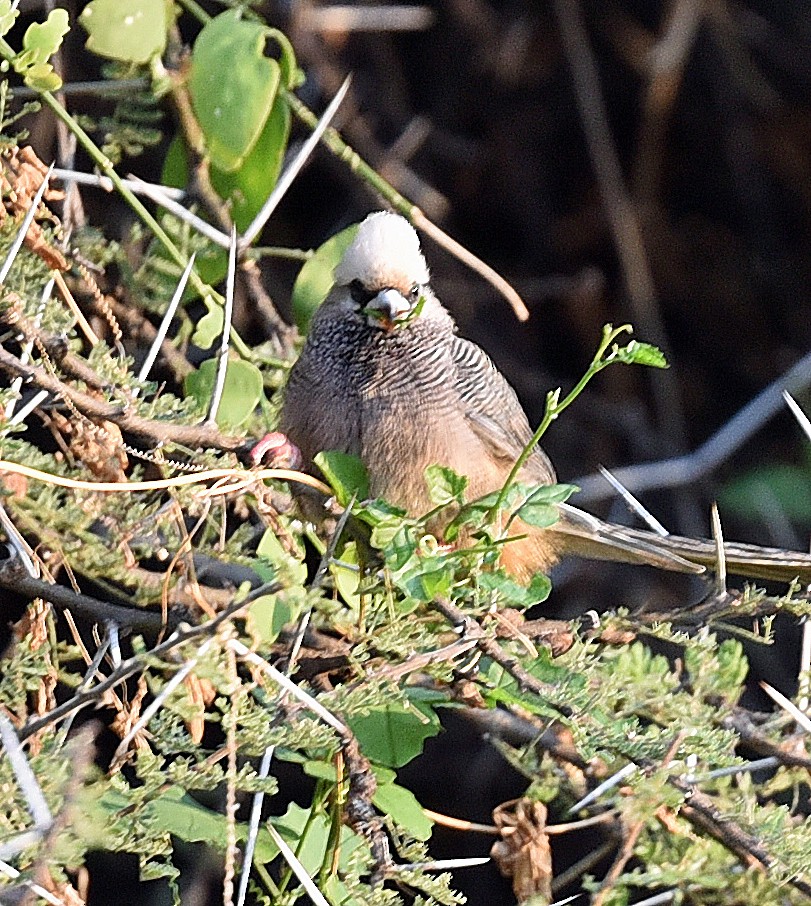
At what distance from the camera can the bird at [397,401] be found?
279cm

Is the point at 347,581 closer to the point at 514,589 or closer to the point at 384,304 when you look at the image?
the point at 514,589

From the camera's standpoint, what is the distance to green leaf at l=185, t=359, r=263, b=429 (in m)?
2.50

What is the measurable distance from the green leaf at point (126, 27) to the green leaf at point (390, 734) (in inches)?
54.0

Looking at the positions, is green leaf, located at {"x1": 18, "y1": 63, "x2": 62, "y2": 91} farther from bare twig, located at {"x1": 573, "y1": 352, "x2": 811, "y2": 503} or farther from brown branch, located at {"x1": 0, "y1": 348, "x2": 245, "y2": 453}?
bare twig, located at {"x1": 573, "y1": 352, "x2": 811, "y2": 503}

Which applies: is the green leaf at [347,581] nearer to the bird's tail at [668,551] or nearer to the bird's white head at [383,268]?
the bird's tail at [668,551]

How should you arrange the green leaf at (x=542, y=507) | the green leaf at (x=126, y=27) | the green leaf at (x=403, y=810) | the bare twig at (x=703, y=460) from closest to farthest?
the green leaf at (x=542, y=507) → the green leaf at (x=403, y=810) → the green leaf at (x=126, y=27) → the bare twig at (x=703, y=460)

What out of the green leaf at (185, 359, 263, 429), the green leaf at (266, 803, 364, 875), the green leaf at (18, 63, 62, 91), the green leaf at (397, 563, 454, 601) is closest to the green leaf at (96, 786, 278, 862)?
the green leaf at (266, 803, 364, 875)

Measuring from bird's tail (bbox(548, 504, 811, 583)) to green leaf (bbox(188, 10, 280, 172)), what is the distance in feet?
3.16

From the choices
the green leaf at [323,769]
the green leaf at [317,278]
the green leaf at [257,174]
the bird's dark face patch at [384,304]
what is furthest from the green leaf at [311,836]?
the green leaf at [257,174]

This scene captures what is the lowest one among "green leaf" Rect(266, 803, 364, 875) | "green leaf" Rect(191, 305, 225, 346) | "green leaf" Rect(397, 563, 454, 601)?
"green leaf" Rect(266, 803, 364, 875)

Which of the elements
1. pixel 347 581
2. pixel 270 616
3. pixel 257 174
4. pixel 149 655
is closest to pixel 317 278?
pixel 257 174

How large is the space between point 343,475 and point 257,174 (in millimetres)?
993

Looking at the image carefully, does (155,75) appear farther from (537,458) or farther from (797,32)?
(797,32)

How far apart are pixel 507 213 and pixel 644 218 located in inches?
22.0
